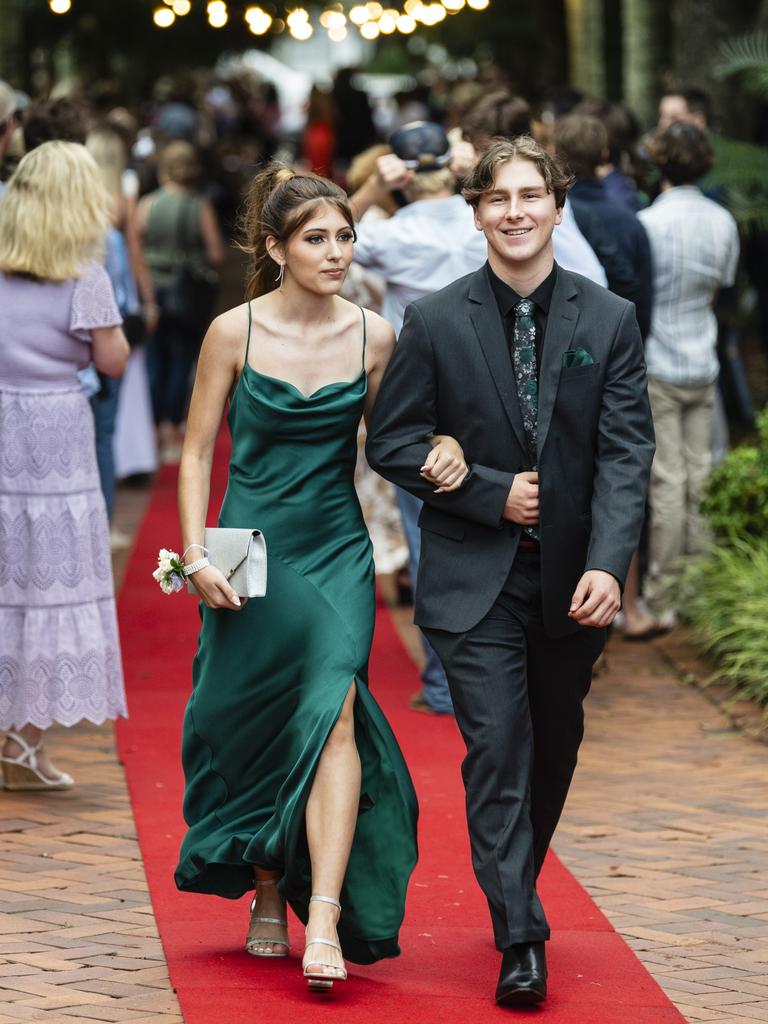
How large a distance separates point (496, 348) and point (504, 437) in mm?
225

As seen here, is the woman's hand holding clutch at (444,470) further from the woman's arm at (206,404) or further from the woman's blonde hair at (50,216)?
the woman's blonde hair at (50,216)

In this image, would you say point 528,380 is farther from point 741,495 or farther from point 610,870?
point 741,495

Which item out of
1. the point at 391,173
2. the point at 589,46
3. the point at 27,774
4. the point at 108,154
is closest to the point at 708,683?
the point at 391,173

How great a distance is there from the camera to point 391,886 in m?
4.70

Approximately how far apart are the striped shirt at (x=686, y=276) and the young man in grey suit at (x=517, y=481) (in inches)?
167

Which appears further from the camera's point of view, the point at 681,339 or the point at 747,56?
the point at 747,56

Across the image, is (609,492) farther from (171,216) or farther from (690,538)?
(171,216)

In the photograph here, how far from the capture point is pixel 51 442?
653 cm

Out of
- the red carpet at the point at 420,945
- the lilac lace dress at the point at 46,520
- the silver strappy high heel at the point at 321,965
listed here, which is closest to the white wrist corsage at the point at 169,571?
the silver strappy high heel at the point at 321,965

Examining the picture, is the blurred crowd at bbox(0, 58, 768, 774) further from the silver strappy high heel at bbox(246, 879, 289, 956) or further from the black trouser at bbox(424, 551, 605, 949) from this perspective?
the silver strappy high heel at bbox(246, 879, 289, 956)

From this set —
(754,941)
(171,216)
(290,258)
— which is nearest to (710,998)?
(754,941)

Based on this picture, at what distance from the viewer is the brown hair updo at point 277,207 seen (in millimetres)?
4820

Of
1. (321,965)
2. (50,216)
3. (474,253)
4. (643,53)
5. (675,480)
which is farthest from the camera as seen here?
(643,53)

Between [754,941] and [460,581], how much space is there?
1.46 metres
